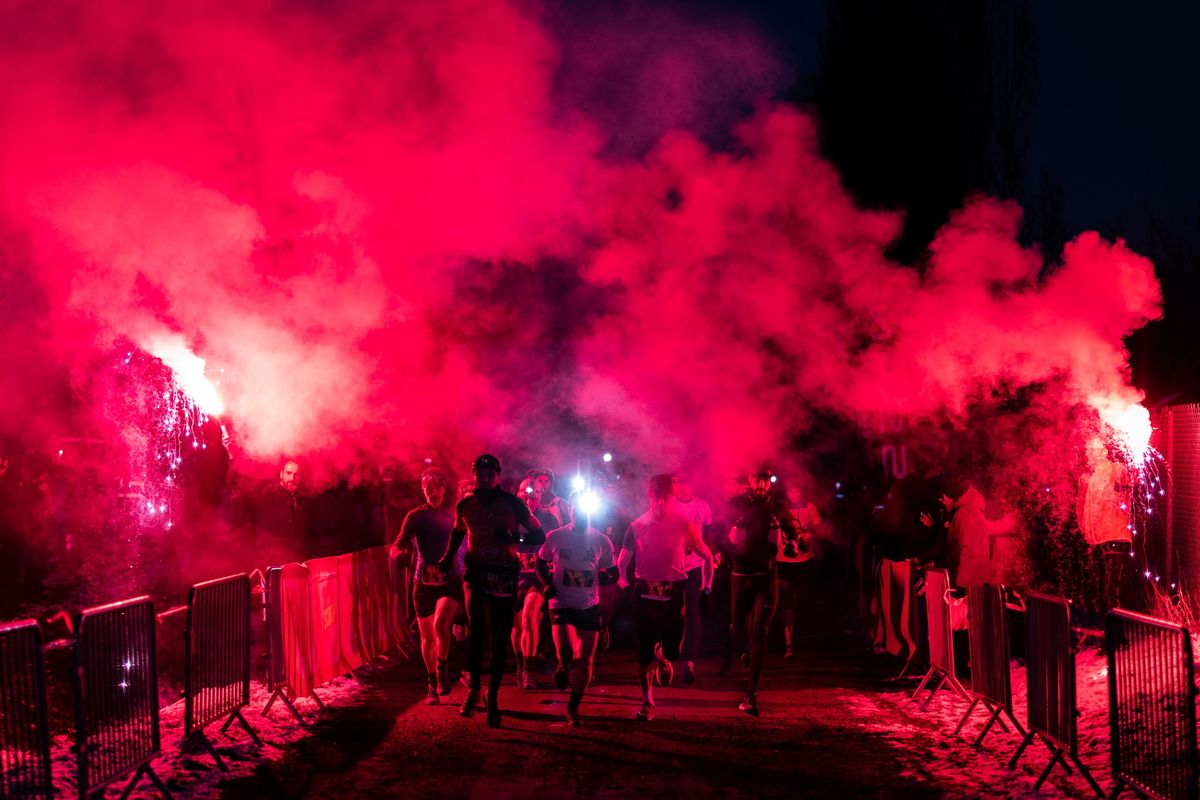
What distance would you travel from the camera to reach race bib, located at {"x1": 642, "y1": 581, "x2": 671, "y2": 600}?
30.0 ft

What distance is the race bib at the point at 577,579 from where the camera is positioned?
9070 millimetres

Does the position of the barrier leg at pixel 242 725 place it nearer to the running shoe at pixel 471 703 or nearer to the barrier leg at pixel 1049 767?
Answer: the running shoe at pixel 471 703

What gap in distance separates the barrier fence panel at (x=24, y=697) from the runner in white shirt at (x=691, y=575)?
604 cm

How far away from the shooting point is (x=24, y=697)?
575 centimetres

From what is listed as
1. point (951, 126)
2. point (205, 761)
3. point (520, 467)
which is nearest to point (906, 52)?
point (951, 126)

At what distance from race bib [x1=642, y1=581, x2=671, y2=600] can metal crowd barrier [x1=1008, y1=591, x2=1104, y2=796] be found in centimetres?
290

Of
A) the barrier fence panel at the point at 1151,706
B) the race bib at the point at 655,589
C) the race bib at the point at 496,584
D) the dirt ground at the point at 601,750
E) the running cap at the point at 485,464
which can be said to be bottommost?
the dirt ground at the point at 601,750

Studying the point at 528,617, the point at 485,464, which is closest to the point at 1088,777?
the point at 485,464

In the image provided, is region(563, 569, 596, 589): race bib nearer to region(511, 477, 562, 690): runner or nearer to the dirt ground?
region(511, 477, 562, 690): runner

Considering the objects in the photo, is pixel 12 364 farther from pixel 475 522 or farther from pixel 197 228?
pixel 475 522

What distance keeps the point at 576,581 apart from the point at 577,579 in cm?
2

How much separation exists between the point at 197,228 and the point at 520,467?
1952 centimetres

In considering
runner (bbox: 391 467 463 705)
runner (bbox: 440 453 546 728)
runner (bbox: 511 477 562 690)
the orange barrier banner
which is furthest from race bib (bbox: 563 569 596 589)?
the orange barrier banner

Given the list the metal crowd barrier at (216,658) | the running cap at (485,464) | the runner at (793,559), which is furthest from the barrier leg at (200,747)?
the runner at (793,559)
